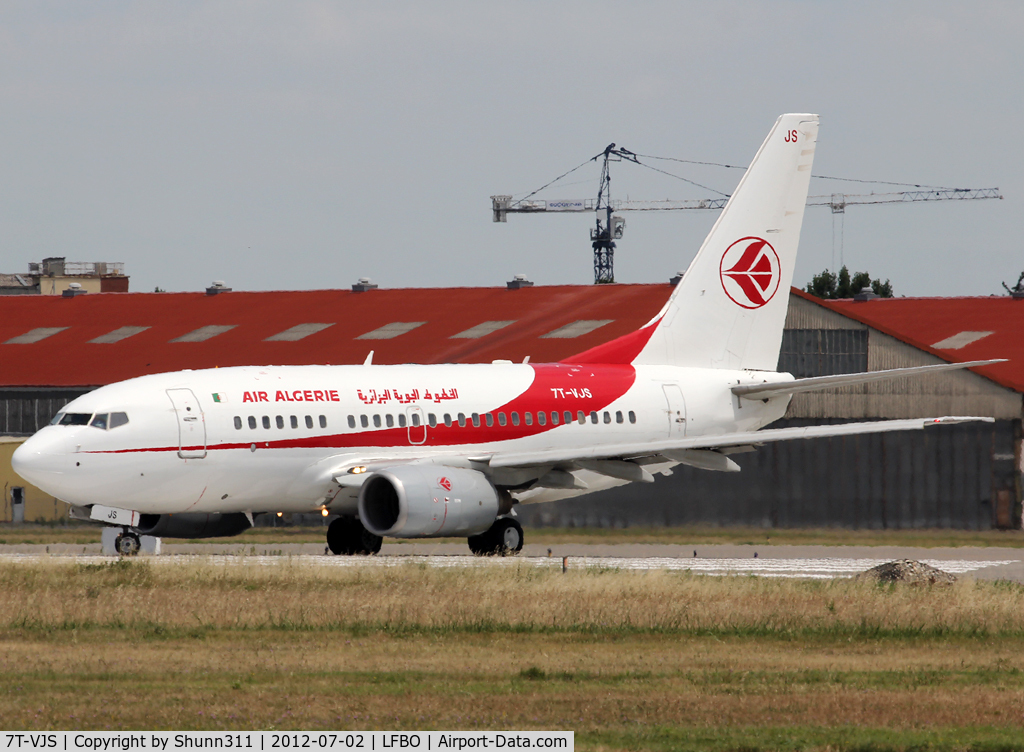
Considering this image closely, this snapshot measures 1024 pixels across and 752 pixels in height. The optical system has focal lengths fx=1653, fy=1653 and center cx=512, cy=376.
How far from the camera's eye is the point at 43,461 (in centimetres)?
3062

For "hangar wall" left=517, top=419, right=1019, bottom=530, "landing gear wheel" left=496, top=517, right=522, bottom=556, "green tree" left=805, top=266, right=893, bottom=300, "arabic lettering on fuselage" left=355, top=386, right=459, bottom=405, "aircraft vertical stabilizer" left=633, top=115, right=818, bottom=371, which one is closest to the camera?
"arabic lettering on fuselage" left=355, top=386, right=459, bottom=405

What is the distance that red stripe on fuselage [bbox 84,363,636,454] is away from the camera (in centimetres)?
3319

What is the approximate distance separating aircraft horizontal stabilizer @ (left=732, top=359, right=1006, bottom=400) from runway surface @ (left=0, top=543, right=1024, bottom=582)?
3.68m

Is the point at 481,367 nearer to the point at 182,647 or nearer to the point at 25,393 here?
the point at 182,647

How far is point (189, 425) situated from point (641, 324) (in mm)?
24107

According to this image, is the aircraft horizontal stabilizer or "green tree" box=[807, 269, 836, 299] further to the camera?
"green tree" box=[807, 269, 836, 299]

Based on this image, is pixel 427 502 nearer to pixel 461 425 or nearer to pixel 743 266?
pixel 461 425

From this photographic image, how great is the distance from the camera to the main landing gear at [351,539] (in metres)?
35.3

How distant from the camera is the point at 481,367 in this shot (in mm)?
36906

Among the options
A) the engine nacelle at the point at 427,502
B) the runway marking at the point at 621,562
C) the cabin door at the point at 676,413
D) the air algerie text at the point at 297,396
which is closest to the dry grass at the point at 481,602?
the runway marking at the point at 621,562

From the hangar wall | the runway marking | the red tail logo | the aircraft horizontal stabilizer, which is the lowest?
the runway marking

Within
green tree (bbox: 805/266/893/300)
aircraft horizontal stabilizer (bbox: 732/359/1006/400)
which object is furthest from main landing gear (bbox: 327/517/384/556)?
green tree (bbox: 805/266/893/300)

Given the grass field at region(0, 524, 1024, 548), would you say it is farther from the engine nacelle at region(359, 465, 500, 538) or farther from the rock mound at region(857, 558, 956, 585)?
the rock mound at region(857, 558, 956, 585)

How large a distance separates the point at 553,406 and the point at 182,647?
59.6ft
